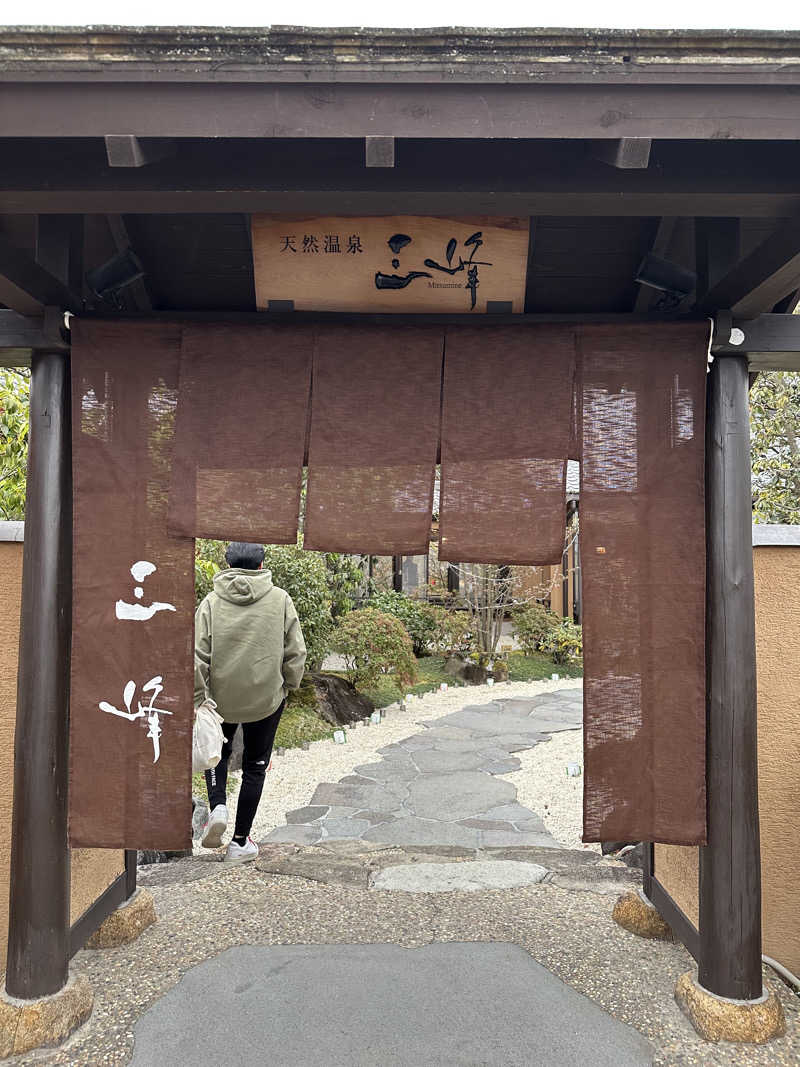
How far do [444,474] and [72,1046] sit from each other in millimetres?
2909

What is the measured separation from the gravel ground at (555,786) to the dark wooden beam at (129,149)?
5.62 meters

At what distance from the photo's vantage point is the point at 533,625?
15.2m

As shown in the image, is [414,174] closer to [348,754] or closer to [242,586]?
[242,586]

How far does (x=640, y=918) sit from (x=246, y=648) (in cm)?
293

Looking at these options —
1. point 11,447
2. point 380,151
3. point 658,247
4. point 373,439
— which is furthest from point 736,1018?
point 11,447

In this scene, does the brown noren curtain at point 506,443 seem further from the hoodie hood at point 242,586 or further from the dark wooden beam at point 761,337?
the hoodie hood at point 242,586

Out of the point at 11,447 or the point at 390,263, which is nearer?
the point at 390,263

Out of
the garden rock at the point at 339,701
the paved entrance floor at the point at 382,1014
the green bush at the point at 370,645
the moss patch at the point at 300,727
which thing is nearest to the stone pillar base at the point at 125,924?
the paved entrance floor at the point at 382,1014

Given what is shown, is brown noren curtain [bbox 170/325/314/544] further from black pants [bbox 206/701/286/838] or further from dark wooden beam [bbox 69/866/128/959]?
black pants [bbox 206/701/286/838]

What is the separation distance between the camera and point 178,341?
3.32m

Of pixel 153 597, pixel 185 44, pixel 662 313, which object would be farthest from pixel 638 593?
pixel 185 44

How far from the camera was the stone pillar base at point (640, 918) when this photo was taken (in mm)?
3895

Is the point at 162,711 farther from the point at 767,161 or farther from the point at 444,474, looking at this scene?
the point at 767,161

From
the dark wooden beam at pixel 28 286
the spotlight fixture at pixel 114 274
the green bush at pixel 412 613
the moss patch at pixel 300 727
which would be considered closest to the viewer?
the dark wooden beam at pixel 28 286
